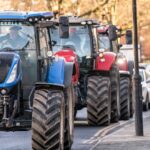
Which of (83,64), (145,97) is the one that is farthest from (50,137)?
(145,97)

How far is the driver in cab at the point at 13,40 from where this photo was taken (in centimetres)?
1430

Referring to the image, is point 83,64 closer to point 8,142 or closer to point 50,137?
point 8,142

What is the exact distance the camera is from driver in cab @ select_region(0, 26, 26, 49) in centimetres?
1430

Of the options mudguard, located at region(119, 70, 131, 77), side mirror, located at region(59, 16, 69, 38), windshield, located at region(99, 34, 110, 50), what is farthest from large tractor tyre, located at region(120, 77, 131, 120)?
side mirror, located at region(59, 16, 69, 38)

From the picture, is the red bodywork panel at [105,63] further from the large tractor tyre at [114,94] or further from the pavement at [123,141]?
the pavement at [123,141]

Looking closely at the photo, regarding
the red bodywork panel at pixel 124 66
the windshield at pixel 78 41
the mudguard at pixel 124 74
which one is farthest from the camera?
the red bodywork panel at pixel 124 66

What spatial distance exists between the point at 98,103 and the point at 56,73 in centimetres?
620

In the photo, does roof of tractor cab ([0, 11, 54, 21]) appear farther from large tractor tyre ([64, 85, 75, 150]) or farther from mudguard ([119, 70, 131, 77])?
mudguard ([119, 70, 131, 77])

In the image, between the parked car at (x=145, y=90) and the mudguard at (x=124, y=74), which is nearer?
the mudguard at (x=124, y=74)

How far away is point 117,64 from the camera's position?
23.0 meters

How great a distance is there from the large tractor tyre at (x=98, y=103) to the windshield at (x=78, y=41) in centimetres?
102

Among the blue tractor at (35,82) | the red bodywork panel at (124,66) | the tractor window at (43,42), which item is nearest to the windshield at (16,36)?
the blue tractor at (35,82)

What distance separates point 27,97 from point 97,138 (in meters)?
3.81

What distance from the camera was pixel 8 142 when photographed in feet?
56.7
